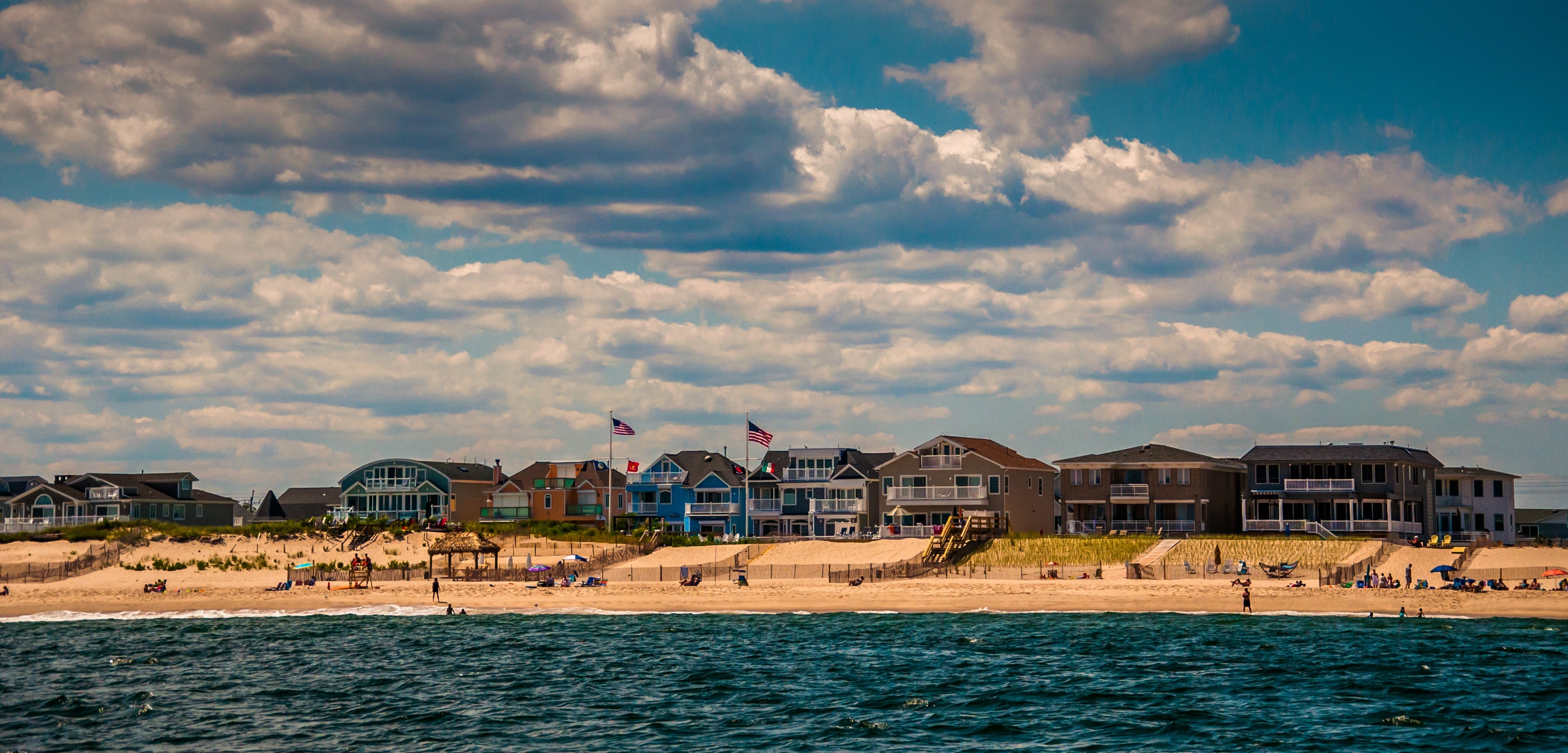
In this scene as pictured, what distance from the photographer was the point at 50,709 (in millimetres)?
38031

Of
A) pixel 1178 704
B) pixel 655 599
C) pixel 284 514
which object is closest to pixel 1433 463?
pixel 655 599

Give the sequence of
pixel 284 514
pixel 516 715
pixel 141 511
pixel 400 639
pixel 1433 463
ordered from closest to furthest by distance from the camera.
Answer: pixel 516 715 < pixel 400 639 < pixel 1433 463 < pixel 141 511 < pixel 284 514

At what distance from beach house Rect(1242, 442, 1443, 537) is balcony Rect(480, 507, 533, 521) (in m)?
59.4

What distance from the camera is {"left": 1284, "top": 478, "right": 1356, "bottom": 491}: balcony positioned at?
270 ft

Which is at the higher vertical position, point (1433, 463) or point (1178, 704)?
point (1433, 463)

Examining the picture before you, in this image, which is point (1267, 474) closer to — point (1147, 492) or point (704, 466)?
point (1147, 492)

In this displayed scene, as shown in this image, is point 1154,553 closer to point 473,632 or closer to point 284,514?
point 473,632

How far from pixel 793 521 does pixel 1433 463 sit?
45630 mm

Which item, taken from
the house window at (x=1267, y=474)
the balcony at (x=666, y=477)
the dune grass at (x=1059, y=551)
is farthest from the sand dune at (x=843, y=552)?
the balcony at (x=666, y=477)

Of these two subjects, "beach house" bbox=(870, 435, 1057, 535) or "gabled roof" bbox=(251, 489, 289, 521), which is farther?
"gabled roof" bbox=(251, 489, 289, 521)

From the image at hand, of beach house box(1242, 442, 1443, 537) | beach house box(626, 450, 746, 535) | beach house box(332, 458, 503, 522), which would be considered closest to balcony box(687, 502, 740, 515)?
beach house box(626, 450, 746, 535)

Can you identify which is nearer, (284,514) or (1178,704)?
(1178,704)

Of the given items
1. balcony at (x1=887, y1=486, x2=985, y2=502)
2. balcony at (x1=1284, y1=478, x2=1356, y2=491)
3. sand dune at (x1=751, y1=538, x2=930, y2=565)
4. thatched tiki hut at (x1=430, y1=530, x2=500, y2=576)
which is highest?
balcony at (x1=1284, y1=478, x2=1356, y2=491)

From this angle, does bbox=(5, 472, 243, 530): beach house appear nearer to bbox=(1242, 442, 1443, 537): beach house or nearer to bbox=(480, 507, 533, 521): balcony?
bbox=(480, 507, 533, 521): balcony
